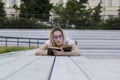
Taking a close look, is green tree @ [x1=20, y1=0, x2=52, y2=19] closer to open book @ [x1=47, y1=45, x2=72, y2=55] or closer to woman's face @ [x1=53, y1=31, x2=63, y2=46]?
open book @ [x1=47, y1=45, x2=72, y2=55]

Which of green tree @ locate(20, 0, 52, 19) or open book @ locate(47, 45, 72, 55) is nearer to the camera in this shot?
open book @ locate(47, 45, 72, 55)

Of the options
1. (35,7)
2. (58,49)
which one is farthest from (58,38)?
(35,7)

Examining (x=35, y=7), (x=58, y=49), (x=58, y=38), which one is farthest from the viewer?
(x=35, y=7)

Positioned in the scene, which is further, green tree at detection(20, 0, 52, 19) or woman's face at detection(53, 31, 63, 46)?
green tree at detection(20, 0, 52, 19)

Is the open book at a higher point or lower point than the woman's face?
lower

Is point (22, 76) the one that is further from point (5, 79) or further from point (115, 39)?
point (115, 39)

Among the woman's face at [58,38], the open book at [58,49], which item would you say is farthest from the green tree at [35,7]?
the woman's face at [58,38]

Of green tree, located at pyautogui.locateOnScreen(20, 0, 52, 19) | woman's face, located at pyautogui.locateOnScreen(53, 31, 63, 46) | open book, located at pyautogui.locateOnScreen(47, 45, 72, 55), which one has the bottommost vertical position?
open book, located at pyautogui.locateOnScreen(47, 45, 72, 55)

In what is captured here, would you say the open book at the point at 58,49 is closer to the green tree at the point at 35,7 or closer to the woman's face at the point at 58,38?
the woman's face at the point at 58,38

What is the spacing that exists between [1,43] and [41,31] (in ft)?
19.4

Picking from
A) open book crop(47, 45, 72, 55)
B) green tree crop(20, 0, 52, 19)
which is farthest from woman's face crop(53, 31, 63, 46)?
green tree crop(20, 0, 52, 19)

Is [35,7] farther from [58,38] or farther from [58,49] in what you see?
[58,49]

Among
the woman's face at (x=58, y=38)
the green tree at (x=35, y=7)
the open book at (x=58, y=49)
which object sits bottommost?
the open book at (x=58, y=49)

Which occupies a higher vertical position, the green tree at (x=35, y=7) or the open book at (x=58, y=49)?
the green tree at (x=35, y=7)
